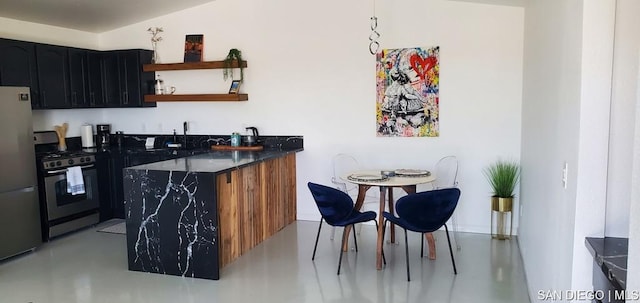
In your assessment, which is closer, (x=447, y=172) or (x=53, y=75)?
(x=447, y=172)

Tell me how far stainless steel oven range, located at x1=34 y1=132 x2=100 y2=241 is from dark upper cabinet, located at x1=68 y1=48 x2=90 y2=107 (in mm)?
554

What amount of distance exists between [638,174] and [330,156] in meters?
4.80

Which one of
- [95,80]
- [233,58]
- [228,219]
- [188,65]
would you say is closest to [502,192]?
[228,219]

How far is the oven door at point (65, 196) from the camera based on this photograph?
5340 mm

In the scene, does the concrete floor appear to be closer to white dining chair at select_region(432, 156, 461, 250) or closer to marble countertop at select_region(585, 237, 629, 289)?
white dining chair at select_region(432, 156, 461, 250)

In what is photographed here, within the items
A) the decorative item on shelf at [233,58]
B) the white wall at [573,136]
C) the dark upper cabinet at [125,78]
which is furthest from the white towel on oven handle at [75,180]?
the white wall at [573,136]

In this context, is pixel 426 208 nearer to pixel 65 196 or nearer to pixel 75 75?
pixel 65 196

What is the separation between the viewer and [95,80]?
21.0 ft

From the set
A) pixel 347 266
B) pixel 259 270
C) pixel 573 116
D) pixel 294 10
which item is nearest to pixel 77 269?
pixel 259 270

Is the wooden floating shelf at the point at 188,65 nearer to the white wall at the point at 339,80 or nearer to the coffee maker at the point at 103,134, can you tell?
the white wall at the point at 339,80

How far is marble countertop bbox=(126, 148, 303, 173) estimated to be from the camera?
4.32m

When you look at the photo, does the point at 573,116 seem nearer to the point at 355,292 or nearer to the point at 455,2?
the point at 355,292

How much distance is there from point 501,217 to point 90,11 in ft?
17.5

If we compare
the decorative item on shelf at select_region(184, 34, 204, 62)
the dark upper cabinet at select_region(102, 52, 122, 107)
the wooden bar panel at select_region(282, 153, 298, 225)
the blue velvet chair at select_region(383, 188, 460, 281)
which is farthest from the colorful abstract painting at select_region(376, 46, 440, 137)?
the dark upper cabinet at select_region(102, 52, 122, 107)
